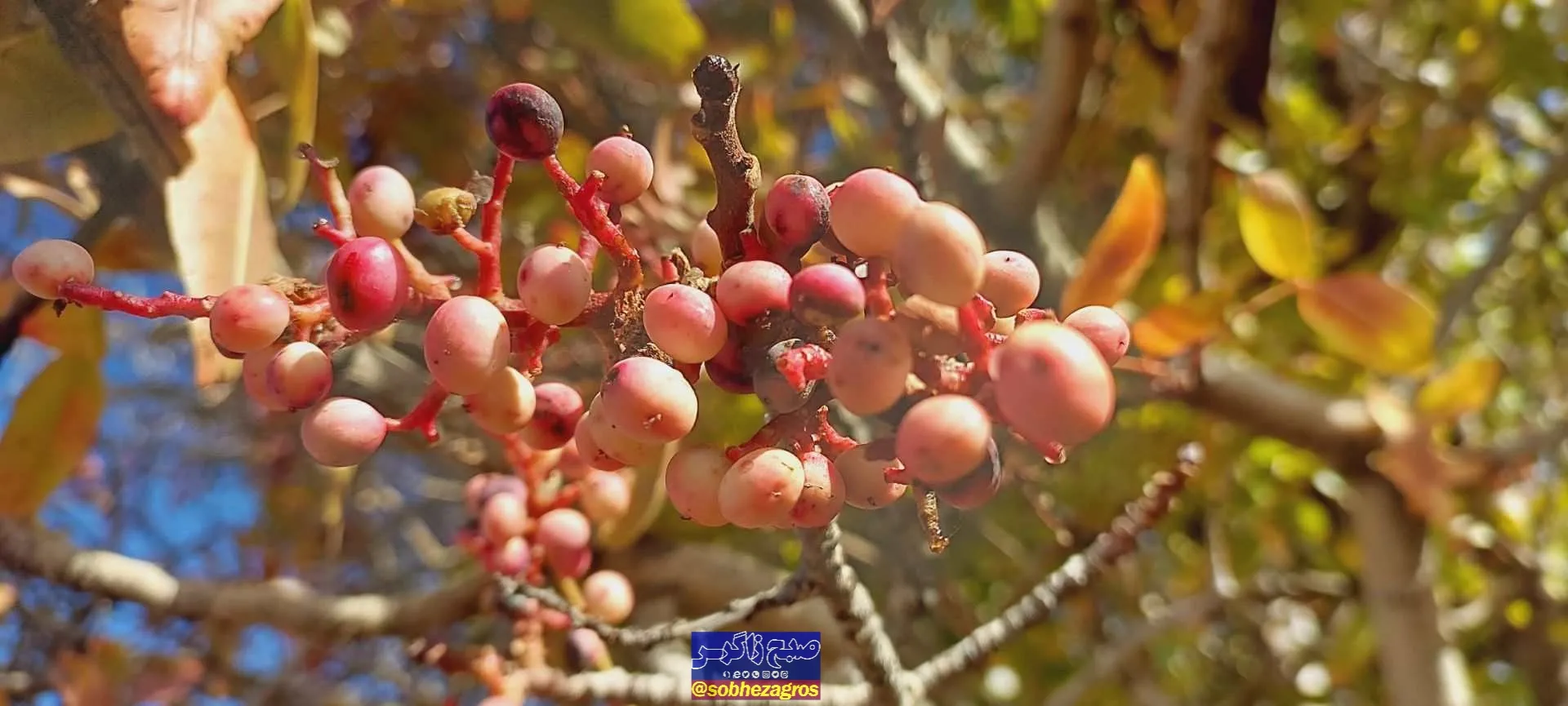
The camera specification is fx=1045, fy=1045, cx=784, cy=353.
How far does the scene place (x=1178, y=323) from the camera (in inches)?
32.9

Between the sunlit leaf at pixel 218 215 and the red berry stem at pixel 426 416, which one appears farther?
the sunlit leaf at pixel 218 215

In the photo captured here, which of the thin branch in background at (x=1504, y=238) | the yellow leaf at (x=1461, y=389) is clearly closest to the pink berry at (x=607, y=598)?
the yellow leaf at (x=1461, y=389)

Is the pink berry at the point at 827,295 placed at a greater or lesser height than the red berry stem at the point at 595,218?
greater

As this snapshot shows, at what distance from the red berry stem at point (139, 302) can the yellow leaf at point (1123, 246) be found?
50 cm

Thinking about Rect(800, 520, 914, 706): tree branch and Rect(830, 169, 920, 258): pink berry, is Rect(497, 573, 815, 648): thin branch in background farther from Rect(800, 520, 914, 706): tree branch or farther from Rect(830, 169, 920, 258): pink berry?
Rect(830, 169, 920, 258): pink berry

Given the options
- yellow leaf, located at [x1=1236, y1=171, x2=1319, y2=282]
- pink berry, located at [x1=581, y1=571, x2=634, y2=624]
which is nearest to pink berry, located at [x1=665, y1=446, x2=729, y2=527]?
pink berry, located at [x1=581, y1=571, x2=634, y2=624]

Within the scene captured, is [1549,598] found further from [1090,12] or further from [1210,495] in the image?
[1090,12]

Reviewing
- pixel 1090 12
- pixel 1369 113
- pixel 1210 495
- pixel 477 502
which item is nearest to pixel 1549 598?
pixel 1210 495

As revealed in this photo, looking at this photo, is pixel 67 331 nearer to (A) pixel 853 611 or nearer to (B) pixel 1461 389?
(A) pixel 853 611

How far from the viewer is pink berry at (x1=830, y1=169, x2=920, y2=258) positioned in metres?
0.30

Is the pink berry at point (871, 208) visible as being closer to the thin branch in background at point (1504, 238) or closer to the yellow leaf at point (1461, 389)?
the yellow leaf at point (1461, 389)

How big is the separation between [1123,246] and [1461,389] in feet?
1.88

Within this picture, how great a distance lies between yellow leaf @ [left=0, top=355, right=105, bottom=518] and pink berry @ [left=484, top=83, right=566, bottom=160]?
17.5 inches

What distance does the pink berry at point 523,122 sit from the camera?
35 centimetres
